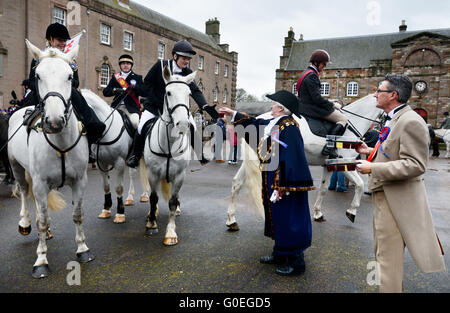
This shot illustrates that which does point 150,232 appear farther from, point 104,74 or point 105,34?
point 105,34

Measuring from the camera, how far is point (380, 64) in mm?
36094

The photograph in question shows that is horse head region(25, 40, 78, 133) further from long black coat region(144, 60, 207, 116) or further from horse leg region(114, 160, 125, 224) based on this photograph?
horse leg region(114, 160, 125, 224)

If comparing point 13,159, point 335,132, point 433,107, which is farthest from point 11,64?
point 433,107

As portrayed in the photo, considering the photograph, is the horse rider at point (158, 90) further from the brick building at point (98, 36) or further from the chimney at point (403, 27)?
the chimney at point (403, 27)

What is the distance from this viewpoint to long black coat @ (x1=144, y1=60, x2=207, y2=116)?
4797 mm

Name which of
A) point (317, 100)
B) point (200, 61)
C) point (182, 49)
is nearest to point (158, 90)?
point (182, 49)

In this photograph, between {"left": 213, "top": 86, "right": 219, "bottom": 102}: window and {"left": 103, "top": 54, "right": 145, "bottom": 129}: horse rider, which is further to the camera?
{"left": 213, "top": 86, "right": 219, "bottom": 102}: window

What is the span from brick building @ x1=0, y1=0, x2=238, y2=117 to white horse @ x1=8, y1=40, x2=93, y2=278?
10.9 metres

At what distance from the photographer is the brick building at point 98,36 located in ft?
61.5

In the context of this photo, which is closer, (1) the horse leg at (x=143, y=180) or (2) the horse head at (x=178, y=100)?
(2) the horse head at (x=178, y=100)

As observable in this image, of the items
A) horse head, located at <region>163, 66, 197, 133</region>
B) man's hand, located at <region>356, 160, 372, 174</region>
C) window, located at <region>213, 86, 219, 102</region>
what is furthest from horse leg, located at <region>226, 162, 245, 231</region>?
window, located at <region>213, 86, 219, 102</region>

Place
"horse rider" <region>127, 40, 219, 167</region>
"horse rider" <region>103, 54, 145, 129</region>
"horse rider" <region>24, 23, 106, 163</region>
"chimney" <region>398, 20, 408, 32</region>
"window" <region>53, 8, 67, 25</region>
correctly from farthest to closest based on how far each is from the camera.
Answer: "chimney" <region>398, 20, 408, 32</region> < "window" <region>53, 8, 67, 25</region> < "horse rider" <region>103, 54, 145, 129</region> < "horse rider" <region>127, 40, 219, 167</region> < "horse rider" <region>24, 23, 106, 163</region>

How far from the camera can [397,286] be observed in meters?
2.55

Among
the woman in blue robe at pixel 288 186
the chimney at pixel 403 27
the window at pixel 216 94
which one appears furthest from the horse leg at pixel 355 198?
the chimney at pixel 403 27
